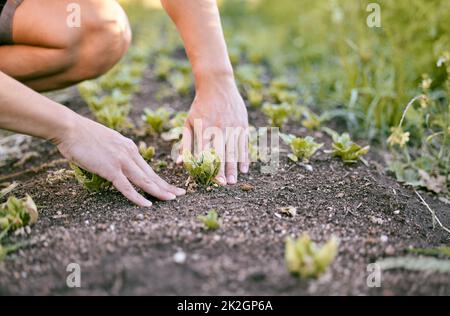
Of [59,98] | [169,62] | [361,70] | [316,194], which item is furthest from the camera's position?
[169,62]

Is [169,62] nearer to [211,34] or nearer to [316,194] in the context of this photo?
[211,34]

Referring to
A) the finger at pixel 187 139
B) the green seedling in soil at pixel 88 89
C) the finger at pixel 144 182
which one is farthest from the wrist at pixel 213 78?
the green seedling in soil at pixel 88 89

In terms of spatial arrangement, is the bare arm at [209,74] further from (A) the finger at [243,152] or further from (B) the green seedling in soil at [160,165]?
(B) the green seedling in soil at [160,165]

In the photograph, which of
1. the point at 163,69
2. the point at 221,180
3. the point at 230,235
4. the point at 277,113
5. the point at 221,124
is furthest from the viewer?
the point at 163,69

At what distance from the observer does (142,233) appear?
1662 mm

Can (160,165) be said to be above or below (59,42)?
below

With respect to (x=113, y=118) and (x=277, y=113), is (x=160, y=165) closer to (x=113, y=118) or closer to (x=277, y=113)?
(x=113, y=118)

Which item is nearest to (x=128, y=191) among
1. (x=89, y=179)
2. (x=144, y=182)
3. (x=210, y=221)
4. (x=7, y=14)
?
(x=144, y=182)

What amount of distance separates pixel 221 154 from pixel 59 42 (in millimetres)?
852

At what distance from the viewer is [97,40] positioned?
2326 mm

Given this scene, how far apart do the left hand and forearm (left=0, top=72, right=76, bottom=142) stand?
586 mm

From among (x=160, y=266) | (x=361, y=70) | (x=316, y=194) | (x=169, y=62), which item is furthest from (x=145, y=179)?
(x=169, y=62)
